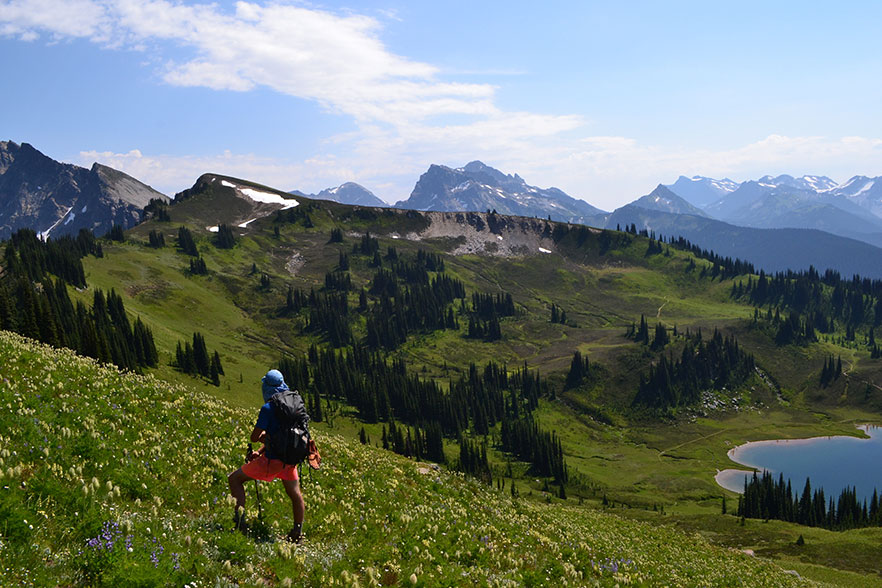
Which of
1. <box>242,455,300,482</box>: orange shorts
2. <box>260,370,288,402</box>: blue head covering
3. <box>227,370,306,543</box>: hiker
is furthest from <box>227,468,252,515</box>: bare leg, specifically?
<box>260,370,288,402</box>: blue head covering

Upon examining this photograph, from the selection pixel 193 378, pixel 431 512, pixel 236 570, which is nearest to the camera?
pixel 236 570

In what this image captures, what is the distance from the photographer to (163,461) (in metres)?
15.8

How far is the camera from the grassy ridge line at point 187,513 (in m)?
9.58

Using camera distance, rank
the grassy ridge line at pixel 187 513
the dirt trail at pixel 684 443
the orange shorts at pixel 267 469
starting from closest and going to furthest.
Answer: the grassy ridge line at pixel 187 513 → the orange shorts at pixel 267 469 → the dirt trail at pixel 684 443

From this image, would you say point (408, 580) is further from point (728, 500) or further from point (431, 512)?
point (728, 500)

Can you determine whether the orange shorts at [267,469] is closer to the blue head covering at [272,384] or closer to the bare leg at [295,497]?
the bare leg at [295,497]

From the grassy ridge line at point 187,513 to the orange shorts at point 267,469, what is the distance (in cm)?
132

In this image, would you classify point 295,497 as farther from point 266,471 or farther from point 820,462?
point 820,462

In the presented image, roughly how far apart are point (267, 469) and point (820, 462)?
21269cm

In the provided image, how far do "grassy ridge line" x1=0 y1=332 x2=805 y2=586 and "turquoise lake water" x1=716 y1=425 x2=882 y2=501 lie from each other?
161 metres

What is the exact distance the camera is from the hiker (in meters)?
12.9

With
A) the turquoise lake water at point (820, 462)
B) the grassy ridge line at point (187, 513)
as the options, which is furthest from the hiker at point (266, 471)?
the turquoise lake water at point (820, 462)

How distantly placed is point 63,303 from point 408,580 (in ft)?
509

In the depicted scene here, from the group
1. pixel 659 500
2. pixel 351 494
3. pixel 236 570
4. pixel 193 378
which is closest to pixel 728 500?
pixel 659 500
